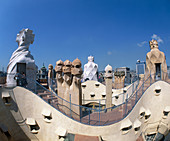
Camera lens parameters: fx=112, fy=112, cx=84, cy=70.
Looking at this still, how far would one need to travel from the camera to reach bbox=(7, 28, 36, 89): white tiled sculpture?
7094mm

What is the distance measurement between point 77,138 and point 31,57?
6.14m

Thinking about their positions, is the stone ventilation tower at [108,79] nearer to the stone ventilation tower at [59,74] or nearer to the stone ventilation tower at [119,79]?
the stone ventilation tower at [59,74]

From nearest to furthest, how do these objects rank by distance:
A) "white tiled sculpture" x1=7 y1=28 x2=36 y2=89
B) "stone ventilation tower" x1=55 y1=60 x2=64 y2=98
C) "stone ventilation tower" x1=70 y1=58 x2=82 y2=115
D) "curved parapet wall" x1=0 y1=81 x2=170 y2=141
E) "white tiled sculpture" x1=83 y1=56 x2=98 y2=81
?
"curved parapet wall" x1=0 y1=81 x2=170 y2=141
"stone ventilation tower" x1=70 y1=58 x2=82 y2=115
"stone ventilation tower" x1=55 y1=60 x2=64 y2=98
"white tiled sculpture" x1=7 y1=28 x2=36 y2=89
"white tiled sculpture" x1=83 y1=56 x2=98 y2=81

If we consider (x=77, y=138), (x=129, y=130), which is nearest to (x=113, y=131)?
(x=129, y=130)

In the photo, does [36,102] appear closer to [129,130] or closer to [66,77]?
[66,77]

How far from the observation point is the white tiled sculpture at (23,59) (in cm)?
709

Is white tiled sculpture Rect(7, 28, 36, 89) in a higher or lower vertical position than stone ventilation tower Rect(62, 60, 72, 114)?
higher

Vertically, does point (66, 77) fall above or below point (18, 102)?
above

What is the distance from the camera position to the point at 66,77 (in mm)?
5879

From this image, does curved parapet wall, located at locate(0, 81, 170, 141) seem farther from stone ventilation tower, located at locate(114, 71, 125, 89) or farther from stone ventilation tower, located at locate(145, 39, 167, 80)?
stone ventilation tower, located at locate(114, 71, 125, 89)

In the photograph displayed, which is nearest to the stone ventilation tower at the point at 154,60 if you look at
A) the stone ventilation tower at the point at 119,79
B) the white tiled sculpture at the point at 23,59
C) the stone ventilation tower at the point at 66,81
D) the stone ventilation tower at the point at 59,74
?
the stone ventilation tower at the point at 119,79

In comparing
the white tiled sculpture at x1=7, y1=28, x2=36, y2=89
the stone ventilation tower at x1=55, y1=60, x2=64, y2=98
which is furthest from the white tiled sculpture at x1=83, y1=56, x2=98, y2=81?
the stone ventilation tower at x1=55, y1=60, x2=64, y2=98

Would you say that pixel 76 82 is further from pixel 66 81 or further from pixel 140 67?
pixel 140 67

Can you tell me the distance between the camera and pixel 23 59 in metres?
7.27
